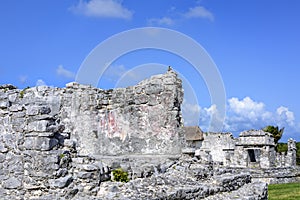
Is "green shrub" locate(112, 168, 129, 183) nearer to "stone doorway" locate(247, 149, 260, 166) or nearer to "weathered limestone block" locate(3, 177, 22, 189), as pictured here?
Result: "weathered limestone block" locate(3, 177, 22, 189)

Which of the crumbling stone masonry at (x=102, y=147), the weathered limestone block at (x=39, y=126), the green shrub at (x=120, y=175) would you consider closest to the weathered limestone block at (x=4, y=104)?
the crumbling stone masonry at (x=102, y=147)

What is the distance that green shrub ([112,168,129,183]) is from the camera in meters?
6.82

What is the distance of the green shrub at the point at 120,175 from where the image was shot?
682 centimetres

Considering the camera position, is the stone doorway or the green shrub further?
the stone doorway

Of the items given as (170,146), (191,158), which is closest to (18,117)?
(191,158)

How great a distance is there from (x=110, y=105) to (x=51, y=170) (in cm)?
521

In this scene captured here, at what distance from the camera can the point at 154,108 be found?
414 inches

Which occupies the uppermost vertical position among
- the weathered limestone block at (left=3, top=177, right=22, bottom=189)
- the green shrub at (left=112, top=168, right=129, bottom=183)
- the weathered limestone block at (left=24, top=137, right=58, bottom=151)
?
the weathered limestone block at (left=24, top=137, right=58, bottom=151)

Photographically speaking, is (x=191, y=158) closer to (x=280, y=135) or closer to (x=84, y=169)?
(x=84, y=169)

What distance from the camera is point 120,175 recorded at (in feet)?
22.5

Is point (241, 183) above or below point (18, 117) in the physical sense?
below

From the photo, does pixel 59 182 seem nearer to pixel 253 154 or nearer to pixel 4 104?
pixel 4 104

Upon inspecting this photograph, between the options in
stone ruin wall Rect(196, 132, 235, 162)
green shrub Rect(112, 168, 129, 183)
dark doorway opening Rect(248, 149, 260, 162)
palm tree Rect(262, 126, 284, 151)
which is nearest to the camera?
green shrub Rect(112, 168, 129, 183)

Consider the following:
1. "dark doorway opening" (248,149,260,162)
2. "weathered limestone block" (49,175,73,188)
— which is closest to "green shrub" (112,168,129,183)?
"weathered limestone block" (49,175,73,188)
